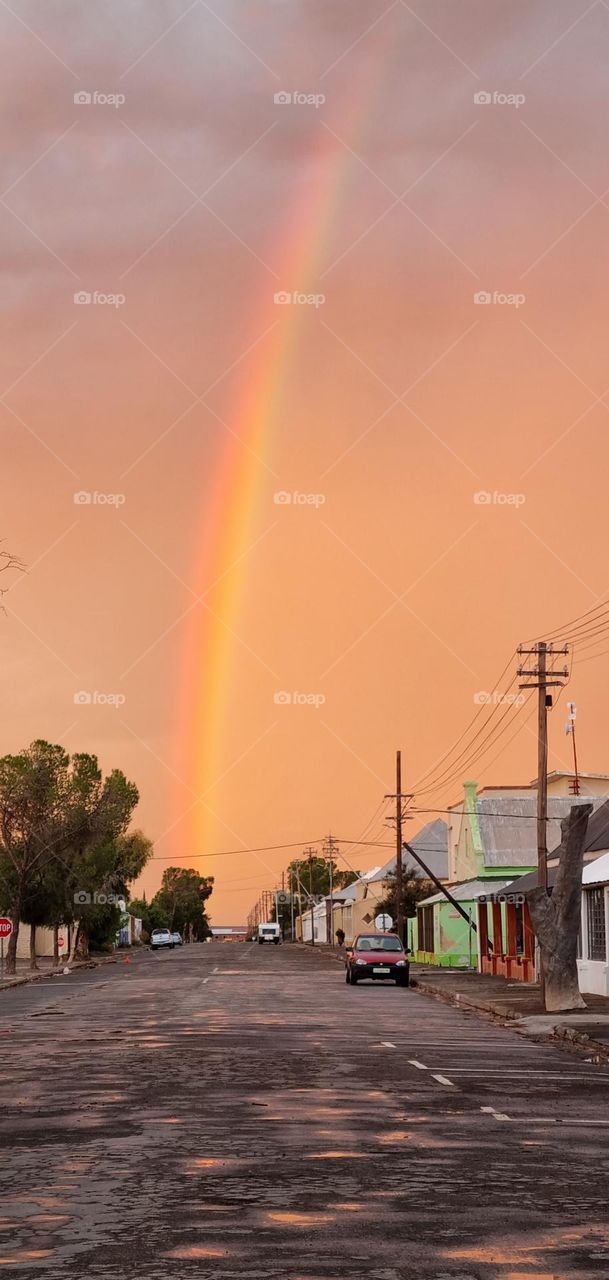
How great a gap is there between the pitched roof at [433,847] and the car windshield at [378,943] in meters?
56.3

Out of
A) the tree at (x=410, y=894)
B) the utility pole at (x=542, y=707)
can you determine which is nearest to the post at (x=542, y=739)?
the utility pole at (x=542, y=707)

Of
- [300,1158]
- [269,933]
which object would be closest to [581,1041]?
[300,1158]

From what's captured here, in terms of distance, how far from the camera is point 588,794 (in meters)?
82.6

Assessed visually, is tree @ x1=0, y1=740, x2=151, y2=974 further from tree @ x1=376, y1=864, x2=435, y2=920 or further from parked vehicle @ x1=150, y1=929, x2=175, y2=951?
parked vehicle @ x1=150, y1=929, x2=175, y2=951

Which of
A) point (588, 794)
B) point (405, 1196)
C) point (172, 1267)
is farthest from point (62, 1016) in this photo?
point (588, 794)

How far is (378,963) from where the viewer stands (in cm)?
5044

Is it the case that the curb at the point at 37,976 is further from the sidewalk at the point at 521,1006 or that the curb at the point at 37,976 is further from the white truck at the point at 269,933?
the white truck at the point at 269,933

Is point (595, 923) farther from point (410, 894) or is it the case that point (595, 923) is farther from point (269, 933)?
point (269, 933)

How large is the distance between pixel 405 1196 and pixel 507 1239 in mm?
1448

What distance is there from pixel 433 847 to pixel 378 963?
66.2m

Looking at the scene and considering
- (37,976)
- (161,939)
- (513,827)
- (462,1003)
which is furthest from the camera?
(161,939)

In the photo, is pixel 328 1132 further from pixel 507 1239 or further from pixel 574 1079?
pixel 574 1079

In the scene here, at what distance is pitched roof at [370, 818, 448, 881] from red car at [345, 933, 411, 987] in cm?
5730

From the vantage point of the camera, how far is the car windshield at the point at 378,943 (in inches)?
2035
